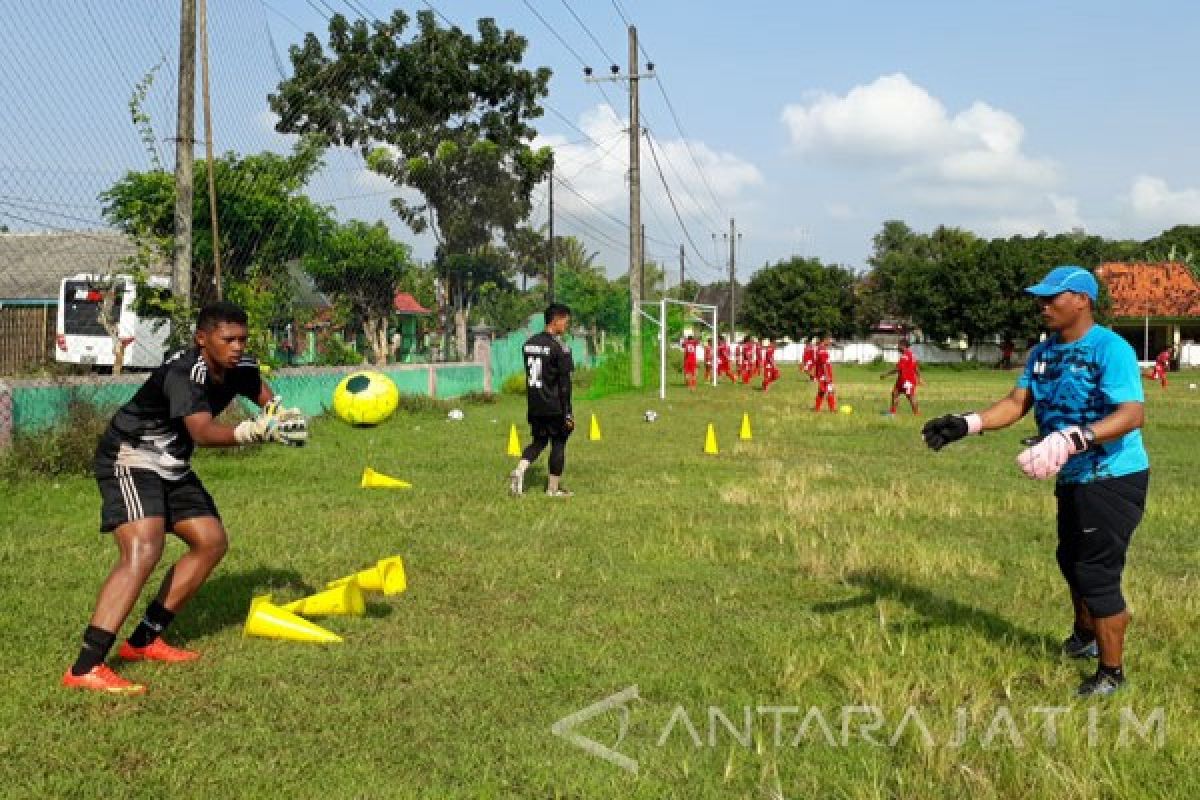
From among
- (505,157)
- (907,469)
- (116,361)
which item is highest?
(505,157)

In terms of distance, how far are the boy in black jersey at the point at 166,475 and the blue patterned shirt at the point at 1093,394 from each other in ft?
11.0

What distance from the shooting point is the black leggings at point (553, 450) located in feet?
34.2

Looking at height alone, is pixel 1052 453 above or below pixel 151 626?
above

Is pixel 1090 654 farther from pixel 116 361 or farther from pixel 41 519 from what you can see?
pixel 116 361

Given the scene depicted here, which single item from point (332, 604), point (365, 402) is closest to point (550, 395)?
point (332, 604)

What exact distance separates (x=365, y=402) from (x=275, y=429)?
36.6 feet

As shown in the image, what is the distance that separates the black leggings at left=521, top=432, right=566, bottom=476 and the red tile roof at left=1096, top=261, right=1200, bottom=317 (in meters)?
59.5

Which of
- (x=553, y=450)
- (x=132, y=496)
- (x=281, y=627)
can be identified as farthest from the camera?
(x=553, y=450)

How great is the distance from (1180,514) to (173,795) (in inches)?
340

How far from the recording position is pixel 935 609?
604 centimetres

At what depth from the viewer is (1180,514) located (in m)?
9.45

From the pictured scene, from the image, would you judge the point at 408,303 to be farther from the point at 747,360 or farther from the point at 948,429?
the point at 948,429

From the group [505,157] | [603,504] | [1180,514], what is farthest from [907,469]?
[505,157]

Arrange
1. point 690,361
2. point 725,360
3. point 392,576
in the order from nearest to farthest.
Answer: point 392,576 < point 690,361 < point 725,360
